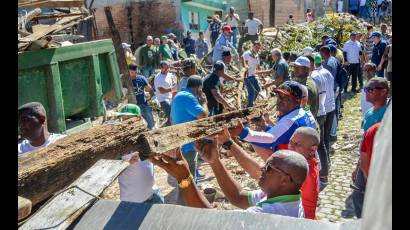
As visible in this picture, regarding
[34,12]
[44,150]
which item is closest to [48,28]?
[34,12]

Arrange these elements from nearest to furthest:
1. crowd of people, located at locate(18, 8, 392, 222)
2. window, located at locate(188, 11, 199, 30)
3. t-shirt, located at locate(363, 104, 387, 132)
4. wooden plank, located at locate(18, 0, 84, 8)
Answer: crowd of people, located at locate(18, 8, 392, 222), t-shirt, located at locate(363, 104, 387, 132), wooden plank, located at locate(18, 0, 84, 8), window, located at locate(188, 11, 199, 30)

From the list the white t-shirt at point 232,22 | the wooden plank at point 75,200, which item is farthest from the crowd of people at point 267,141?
the white t-shirt at point 232,22

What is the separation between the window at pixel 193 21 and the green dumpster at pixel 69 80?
52.4ft

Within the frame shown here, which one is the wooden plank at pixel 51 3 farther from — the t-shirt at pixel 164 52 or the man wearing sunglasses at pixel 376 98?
the t-shirt at pixel 164 52

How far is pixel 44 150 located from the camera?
185 cm

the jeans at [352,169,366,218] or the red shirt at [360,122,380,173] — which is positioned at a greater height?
the red shirt at [360,122,380,173]

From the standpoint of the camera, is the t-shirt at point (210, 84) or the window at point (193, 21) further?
the window at point (193, 21)

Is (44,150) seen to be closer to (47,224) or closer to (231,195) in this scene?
(47,224)

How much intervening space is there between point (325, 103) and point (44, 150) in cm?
613

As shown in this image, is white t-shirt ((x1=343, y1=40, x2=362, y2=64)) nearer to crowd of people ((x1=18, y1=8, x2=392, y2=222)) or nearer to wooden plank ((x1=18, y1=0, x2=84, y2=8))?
crowd of people ((x1=18, y1=8, x2=392, y2=222))

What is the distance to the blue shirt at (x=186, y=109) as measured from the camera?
566 cm

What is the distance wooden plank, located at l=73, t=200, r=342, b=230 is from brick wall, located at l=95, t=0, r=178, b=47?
18390 millimetres

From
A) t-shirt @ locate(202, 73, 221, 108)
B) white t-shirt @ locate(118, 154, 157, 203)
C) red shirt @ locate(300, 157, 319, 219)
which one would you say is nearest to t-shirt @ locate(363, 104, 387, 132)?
red shirt @ locate(300, 157, 319, 219)

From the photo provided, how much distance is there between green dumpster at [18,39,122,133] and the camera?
495cm
